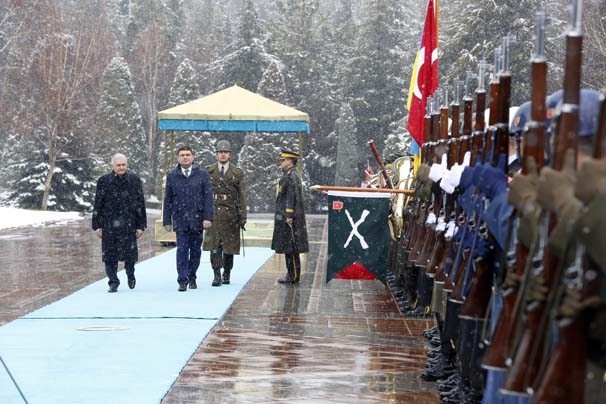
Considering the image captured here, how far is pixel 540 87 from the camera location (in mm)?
4199

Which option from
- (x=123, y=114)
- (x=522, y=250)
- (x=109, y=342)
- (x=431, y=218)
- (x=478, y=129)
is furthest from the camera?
(x=123, y=114)

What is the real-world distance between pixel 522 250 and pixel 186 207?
8831 millimetres

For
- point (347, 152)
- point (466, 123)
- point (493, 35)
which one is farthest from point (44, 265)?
point (347, 152)

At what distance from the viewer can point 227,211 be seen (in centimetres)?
1362

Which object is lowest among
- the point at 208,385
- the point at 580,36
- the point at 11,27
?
the point at 208,385

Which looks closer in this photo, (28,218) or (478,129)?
(478,129)

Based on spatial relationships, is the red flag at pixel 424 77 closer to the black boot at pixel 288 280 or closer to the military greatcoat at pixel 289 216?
the military greatcoat at pixel 289 216

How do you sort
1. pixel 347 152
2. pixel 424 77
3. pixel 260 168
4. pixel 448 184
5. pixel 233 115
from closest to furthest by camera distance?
pixel 448 184
pixel 424 77
pixel 233 115
pixel 260 168
pixel 347 152

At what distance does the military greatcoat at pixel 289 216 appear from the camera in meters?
13.7

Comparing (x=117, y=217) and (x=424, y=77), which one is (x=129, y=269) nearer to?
(x=117, y=217)

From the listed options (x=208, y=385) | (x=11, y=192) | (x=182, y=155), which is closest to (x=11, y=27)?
(x=11, y=192)

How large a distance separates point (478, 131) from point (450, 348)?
1.65 m

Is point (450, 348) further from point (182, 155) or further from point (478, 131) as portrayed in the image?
point (182, 155)

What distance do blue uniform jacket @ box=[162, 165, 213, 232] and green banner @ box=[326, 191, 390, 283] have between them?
1.73m
